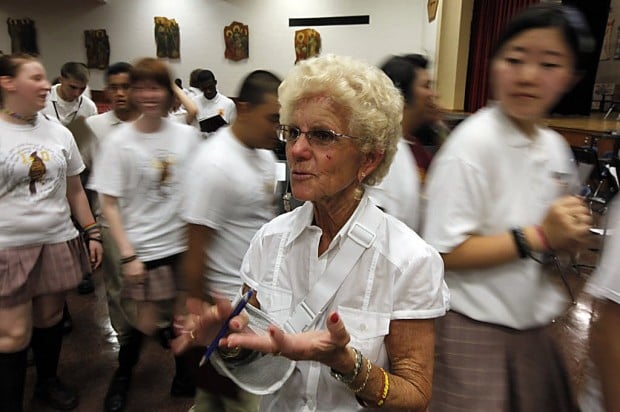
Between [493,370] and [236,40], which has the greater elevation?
[236,40]

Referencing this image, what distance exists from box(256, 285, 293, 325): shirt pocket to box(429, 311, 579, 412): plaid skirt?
473 millimetres

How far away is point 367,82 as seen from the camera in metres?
1.09

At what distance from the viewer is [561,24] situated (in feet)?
3.97

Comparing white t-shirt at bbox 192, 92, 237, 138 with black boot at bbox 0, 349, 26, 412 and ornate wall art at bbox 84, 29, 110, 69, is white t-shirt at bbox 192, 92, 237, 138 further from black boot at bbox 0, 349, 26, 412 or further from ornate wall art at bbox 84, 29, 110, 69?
ornate wall art at bbox 84, 29, 110, 69

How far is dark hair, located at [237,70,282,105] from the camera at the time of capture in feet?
6.02

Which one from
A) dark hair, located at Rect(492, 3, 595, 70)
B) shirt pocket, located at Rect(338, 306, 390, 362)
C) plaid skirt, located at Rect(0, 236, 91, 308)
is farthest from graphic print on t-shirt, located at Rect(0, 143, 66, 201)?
dark hair, located at Rect(492, 3, 595, 70)

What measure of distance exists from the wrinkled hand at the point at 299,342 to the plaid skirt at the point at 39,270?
166 centimetres

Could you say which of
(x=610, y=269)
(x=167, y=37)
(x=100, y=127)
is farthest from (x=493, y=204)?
(x=167, y=37)

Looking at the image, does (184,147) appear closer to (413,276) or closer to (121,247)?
(121,247)

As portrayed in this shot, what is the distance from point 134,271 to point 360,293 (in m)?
1.42

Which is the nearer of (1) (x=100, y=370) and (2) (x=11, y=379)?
(2) (x=11, y=379)

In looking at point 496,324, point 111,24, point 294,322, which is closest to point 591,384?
point 496,324

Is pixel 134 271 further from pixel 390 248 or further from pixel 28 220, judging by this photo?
pixel 390 248

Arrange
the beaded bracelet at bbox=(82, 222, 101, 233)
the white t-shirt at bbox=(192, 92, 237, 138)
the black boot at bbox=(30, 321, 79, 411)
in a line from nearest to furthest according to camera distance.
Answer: the black boot at bbox=(30, 321, 79, 411) → the beaded bracelet at bbox=(82, 222, 101, 233) → the white t-shirt at bbox=(192, 92, 237, 138)
